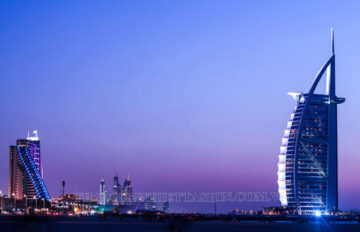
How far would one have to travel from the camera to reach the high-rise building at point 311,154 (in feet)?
601

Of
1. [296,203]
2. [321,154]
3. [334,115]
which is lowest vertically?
[296,203]

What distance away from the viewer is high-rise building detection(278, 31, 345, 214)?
183 meters

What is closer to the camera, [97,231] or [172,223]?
[172,223]

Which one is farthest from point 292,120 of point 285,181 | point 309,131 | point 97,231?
point 97,231

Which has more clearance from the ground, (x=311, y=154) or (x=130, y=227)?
(x=311, y=154)

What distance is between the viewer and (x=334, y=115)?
193m

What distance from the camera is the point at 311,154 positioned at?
187 metres

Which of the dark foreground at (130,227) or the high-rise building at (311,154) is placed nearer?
the dark foreground at (130,227)

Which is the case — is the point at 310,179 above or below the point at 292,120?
below

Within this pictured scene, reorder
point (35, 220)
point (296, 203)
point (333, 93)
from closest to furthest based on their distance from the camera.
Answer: point (35, 220), point (296, 203), point (333, 93)

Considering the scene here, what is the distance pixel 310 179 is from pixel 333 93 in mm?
30308

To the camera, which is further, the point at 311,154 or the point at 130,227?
the point at 311,154

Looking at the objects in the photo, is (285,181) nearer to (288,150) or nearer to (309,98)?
(288,150)

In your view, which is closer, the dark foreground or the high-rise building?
the dark foreground
